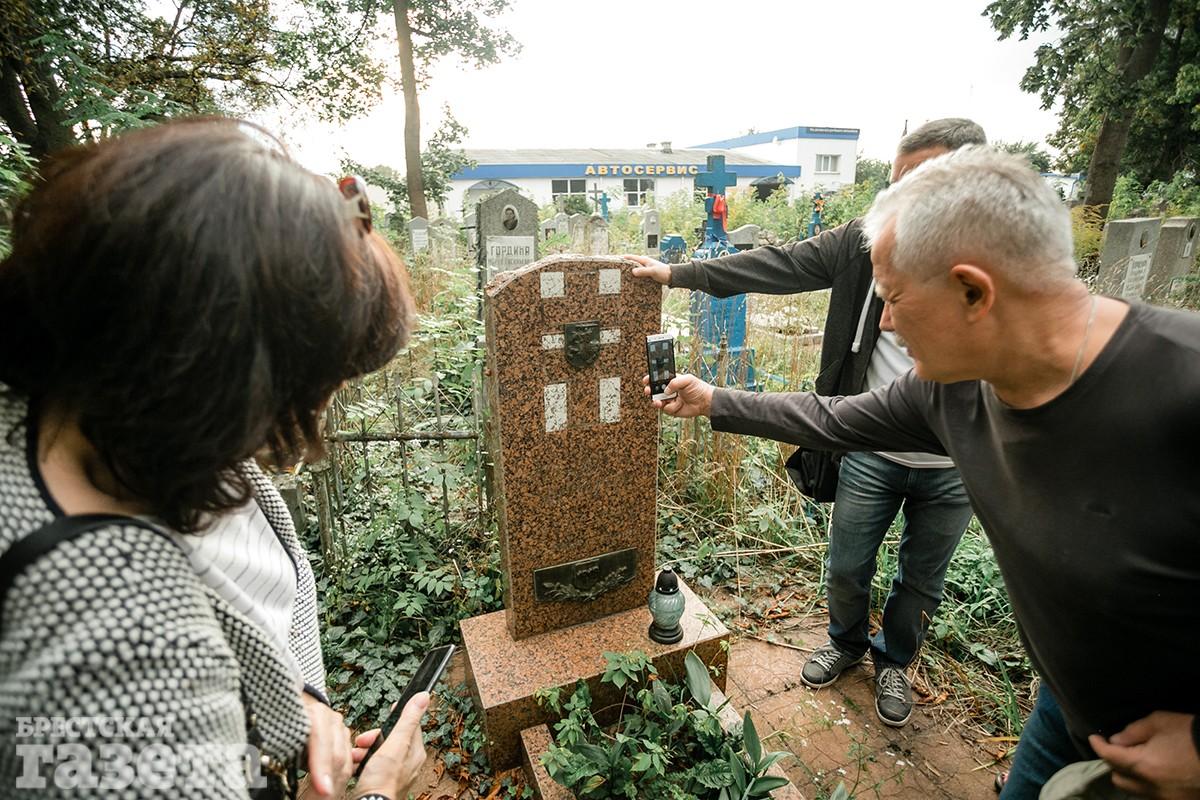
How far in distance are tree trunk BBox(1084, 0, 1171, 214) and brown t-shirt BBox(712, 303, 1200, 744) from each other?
1447cm

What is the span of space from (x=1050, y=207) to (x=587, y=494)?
171 cm

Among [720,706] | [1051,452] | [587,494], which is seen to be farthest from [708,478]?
[1051,452]

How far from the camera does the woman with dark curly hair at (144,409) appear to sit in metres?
0.63

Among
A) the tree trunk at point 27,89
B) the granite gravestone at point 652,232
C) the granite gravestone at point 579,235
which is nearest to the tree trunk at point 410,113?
the granite gravestone at point 579,235

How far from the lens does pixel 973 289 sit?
1.18 metres

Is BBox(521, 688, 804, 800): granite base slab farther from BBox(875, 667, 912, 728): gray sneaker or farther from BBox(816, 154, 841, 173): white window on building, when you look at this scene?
BBox(816, 154, 841, 173): white window on building

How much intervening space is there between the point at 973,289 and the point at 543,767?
190cm

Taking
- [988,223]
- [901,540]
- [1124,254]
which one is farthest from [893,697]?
[1124,254]

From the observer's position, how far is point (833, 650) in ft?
8.80

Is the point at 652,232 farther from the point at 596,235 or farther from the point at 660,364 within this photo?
the point at 660,364

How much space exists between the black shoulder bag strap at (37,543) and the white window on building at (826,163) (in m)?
47.5

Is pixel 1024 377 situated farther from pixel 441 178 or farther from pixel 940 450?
pixel 441 178

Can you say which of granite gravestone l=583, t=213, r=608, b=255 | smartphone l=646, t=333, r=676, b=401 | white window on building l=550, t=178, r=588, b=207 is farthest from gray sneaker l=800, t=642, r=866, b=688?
white window on building l=550, t=178, r=588, b=207

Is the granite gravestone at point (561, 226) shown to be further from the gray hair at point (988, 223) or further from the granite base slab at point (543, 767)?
the gray hair at point (988, 223)
